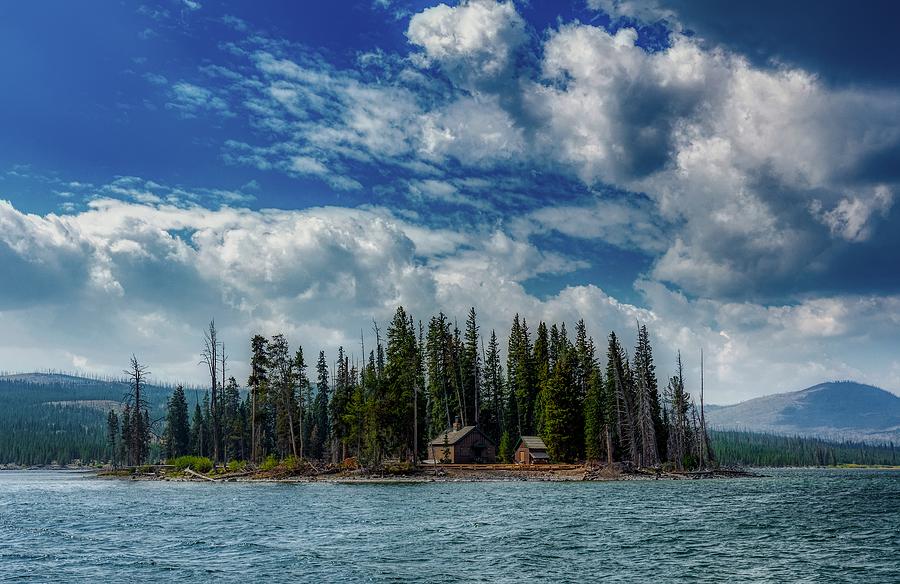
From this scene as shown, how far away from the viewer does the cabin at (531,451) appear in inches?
3969

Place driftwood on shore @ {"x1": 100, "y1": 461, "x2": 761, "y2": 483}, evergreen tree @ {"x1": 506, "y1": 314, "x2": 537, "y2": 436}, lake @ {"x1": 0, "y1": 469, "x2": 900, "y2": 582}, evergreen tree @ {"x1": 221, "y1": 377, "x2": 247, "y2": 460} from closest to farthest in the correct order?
1. lake @ {"x1": 0, "y1": 469, "x2": 900, "y2": 582}
2. driftwood on shore @ {"x1": 100, "y1": 461, "x2": 761, "y2": 483}
3. evergreen tree @ {"x1": 506, "y1": 314, "x2": 537, "y2": 436}
4. evergreen tree @ {"x1": 221, "y1": 377, "x2": 247, "y2": 460}

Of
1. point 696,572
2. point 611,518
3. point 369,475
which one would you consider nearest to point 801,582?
point 696,572

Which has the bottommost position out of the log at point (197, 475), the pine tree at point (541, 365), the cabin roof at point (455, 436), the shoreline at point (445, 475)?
the shoreline at point (445, 475)

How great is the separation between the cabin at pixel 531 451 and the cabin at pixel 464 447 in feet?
15.5

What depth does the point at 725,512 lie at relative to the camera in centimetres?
4500

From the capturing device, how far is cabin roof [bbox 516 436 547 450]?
335 ft

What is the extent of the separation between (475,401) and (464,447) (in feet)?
49.9

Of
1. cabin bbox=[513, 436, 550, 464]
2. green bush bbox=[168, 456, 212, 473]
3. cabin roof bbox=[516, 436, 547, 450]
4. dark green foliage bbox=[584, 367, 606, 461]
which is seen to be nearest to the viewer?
green bush bbox=[168, 456, 212, 473]

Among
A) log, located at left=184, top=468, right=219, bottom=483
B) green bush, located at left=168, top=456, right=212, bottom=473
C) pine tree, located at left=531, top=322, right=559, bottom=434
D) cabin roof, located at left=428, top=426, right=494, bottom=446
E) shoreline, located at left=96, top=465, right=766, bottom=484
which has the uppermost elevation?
pine tree, located at left=531, top=322, right=559, bottom=434

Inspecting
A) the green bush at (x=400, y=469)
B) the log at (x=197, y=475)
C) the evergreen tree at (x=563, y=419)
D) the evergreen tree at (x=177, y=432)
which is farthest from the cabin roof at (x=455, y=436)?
the evergreen tree at (x=177, y=432)

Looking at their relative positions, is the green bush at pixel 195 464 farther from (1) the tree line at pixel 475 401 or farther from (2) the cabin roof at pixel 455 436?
(2) the cabin roof at pixel 455 436

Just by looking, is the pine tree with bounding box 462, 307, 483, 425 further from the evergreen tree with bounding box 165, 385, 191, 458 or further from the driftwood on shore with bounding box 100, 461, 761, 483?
the evergreen tree with bounding box 165, 385, 191, 458

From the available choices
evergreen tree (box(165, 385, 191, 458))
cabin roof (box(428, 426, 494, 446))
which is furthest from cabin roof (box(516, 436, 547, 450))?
evergreen tree (box(165, 385, 191, 458))

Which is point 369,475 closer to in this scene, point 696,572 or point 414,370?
point 414,370
